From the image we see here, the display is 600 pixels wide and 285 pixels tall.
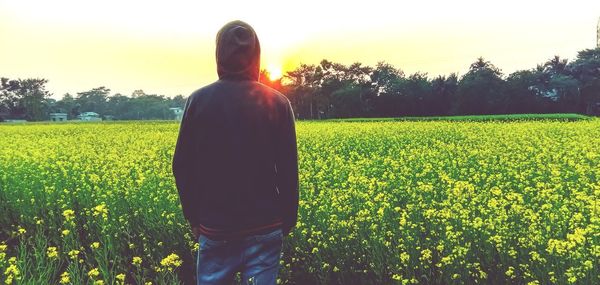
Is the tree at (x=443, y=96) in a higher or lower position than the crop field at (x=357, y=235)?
higher

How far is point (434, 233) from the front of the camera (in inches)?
174

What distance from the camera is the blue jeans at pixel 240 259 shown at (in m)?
2.48

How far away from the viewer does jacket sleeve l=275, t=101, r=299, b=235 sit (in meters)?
2.47

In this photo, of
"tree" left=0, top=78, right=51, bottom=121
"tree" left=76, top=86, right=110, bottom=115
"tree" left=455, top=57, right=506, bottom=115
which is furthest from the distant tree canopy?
"tree" left=76, top=86, right=110, bottom=115

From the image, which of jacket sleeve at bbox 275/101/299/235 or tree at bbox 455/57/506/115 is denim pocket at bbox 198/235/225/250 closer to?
jacket sleeve at bbox 275/101/299/235

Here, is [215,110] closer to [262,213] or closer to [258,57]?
[258,57]

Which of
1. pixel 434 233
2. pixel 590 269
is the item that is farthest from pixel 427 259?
pixel 590 269

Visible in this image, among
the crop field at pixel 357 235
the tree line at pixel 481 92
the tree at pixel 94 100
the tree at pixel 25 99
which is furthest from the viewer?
the tree at pixel 94 100

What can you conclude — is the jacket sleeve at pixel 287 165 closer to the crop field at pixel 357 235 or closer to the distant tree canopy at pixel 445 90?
the crop field at pixel 357 235

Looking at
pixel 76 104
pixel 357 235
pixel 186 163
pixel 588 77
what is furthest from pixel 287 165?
pixel 76 104

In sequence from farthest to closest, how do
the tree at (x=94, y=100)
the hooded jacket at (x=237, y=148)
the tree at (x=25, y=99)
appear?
1. the tree at (x=94, y=100)
2. the tree at (x=25, y=99)
3. the hooded jacket at (x=237, y=148)

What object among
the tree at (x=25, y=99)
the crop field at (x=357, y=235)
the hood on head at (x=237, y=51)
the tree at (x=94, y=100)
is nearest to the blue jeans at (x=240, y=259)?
the hood on head at (x=237, y=51)

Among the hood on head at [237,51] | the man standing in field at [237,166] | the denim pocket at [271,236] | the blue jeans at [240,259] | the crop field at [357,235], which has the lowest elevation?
the crop field at [357,235]

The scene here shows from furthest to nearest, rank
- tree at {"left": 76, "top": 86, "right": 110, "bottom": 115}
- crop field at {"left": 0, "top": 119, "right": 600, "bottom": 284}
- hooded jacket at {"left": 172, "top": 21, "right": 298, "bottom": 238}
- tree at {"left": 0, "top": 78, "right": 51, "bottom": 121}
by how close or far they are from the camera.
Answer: tree at {"left": 76, "top": 86, "right": 110, "bottom": 115} < tree at {"left": 0, "top": 78, "right": 51, "bottom": 121} < crop field at {"left": 0, "top": 119, "right": 600, "bottom": 284} < hooded jacket at {"left": 172, "top": 21, "right": 298, "bottom": 238}
